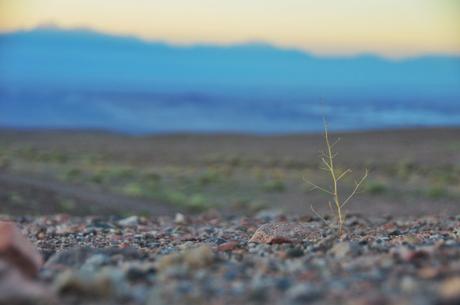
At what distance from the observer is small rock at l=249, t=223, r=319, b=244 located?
826 centimetres

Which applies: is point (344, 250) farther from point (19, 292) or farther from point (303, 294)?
point (19, 292)

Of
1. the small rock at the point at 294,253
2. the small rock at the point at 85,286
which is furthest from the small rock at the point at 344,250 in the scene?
the small rock at the point at 85,286

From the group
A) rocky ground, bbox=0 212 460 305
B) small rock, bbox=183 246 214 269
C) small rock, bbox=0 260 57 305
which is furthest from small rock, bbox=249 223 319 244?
small rock, bbox=0 260 57 305

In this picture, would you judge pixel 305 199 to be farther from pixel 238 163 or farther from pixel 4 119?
pixel 4 119

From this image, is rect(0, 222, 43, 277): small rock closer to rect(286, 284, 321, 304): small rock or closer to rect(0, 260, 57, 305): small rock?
rect(0, 260, 57, 305): small rock

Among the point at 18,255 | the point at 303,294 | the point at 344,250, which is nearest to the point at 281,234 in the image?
the point at 344,250

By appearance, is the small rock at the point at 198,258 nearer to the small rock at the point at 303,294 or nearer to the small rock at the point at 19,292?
the small rock at the point at 303,294

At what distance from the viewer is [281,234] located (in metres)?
8.48

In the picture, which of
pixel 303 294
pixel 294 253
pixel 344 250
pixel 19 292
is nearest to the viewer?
pixel 19 292

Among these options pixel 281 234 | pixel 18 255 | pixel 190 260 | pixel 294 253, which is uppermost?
pixel 18 255

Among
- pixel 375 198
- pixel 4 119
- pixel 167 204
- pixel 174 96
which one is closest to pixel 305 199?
pixel 375 198

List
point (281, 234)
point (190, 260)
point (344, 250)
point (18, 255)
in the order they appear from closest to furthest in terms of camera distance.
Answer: point (18, 255) → point (190, 260) → point (344, 250) → point (281, 234)

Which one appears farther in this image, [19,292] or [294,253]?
[294,253]

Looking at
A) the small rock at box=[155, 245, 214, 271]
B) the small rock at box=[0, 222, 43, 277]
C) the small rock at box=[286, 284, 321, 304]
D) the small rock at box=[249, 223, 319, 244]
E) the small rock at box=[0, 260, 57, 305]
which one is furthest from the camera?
the small rock at box=[249, 223, 319, 244]
